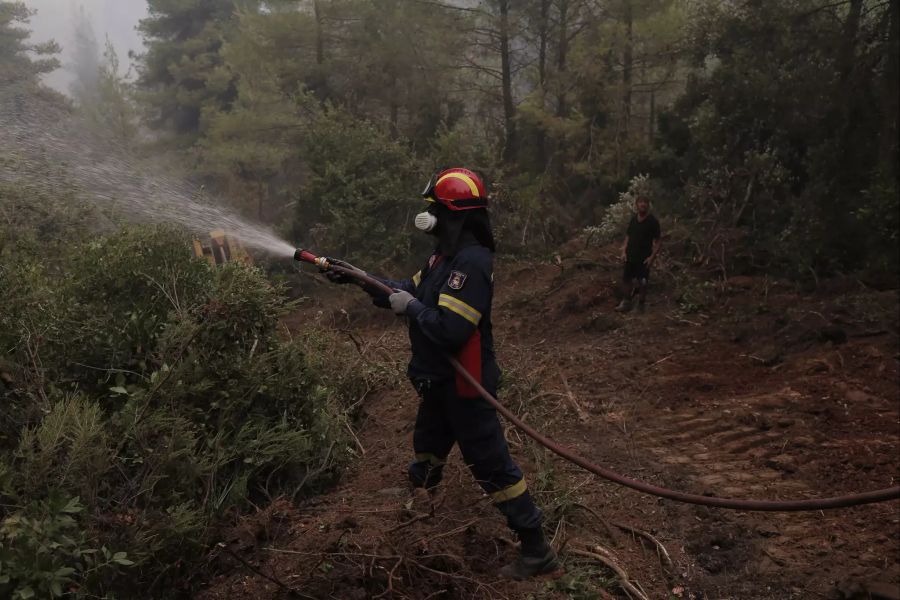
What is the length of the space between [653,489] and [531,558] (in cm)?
84

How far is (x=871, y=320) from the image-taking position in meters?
7.93

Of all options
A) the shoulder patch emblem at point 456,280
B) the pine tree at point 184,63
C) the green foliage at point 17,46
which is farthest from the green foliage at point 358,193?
the green foliage at point 17,46

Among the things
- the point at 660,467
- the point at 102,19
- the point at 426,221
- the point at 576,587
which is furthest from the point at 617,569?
the point at 102,19

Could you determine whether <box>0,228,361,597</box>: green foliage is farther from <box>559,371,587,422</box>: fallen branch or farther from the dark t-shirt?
the dark t-shirt

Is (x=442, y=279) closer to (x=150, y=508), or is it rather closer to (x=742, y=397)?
(x=150, y=508)

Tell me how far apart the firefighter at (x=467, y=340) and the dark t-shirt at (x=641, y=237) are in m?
6.23

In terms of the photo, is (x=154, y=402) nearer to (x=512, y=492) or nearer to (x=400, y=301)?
(x=400, y=301)

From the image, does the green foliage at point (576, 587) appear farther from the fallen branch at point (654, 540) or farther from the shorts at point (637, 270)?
the shorts at point (637, 270)

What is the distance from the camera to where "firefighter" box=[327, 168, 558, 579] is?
10.7 feet

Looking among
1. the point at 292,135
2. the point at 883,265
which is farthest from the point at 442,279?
the point at 292,135

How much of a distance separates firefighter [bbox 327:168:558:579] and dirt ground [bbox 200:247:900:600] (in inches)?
10.3

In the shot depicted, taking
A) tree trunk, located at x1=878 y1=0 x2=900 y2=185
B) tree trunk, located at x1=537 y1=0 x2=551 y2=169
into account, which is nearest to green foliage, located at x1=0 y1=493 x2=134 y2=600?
tree trunk, located at x1=878 y1=0 x2=900 y2=185

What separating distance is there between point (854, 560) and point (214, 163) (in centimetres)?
2153

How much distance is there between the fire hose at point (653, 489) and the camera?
7.74 ft
